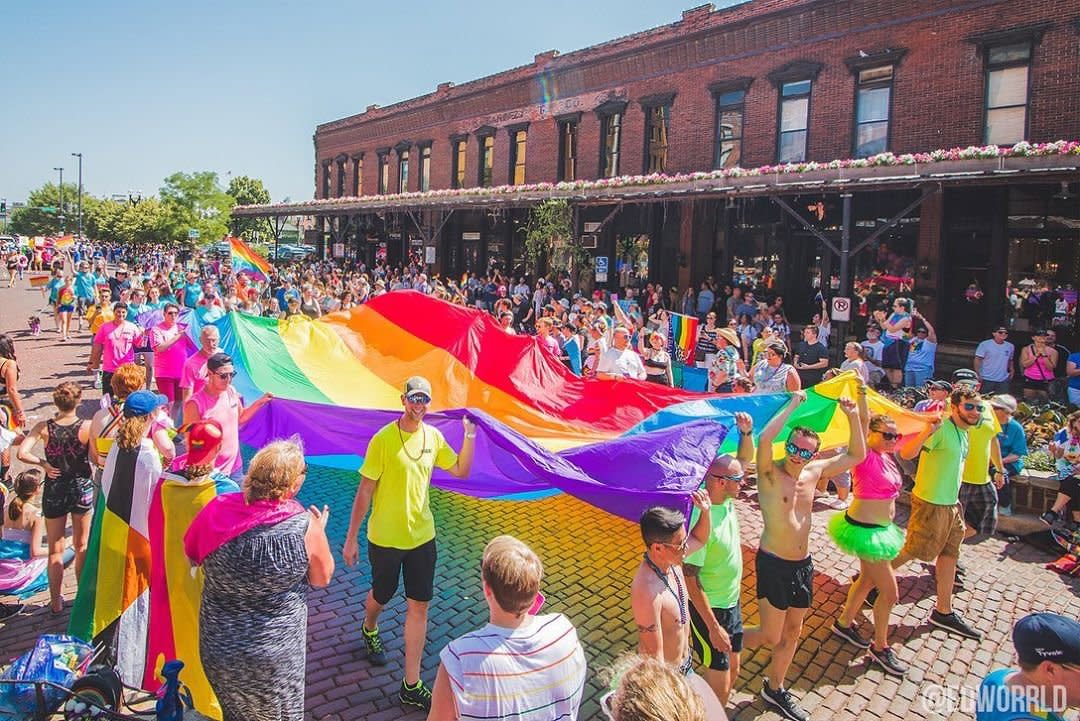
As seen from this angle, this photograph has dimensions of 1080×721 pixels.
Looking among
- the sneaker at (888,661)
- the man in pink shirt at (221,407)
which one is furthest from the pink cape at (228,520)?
the sneaker at (888,661)

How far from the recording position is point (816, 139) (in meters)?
18.5

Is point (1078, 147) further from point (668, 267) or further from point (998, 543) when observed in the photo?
point (668, 267)

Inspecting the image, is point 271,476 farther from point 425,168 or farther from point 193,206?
point 193,206

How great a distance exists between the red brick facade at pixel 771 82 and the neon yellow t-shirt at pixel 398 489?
16.0 meters

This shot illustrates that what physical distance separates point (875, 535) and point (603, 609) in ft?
6.88

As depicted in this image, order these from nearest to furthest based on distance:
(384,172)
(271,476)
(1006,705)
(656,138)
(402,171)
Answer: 1. (1006,705)
2. (271,476)
3. (656,138)
4. (402,171)
5. (384,172)

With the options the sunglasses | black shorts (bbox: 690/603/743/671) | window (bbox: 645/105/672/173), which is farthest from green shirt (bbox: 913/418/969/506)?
window (bbox: 645/105/672/173)

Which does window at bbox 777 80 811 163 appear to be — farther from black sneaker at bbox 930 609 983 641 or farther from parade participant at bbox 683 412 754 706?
parade participant at bbox 683 412 754 706

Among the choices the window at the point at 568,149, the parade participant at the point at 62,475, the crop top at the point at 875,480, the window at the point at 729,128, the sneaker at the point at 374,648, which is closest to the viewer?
the sneaker at the point at 374,648

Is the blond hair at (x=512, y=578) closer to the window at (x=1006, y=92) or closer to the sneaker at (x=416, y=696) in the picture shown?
the sneaker at (x=416, y=696)

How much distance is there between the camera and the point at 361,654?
5000 millimetres

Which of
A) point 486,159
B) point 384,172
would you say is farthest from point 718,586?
A: point 384,172

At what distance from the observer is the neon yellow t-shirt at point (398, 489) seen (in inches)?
174

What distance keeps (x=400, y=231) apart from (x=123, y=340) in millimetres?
24218
